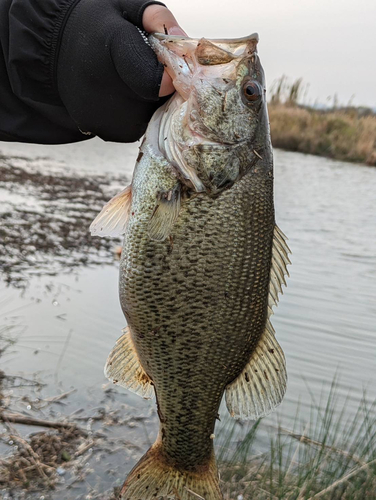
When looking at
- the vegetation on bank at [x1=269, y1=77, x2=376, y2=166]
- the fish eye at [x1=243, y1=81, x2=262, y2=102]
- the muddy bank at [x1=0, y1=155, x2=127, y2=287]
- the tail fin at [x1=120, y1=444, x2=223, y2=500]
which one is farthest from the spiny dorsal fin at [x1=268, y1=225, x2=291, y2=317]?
the vegetation on bank at [x1=269, y1=77, x2=376, y2=166]

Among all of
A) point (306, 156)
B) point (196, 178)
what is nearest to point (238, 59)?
point (196, 178)

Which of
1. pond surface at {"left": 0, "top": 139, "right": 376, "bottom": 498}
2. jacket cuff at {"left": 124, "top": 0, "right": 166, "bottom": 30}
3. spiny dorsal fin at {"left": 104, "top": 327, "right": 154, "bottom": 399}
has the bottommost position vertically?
pond surface at {"left": 0, "top": 139, "right": 376, "bottom": 498}

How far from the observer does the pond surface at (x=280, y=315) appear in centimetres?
428

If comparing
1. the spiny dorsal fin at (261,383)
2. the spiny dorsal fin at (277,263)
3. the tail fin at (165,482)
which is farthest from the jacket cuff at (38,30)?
the tail fin at (165,482)

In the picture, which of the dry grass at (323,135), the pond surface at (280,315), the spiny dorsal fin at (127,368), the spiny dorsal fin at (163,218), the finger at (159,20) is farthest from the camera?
the dry grass at (323,135)

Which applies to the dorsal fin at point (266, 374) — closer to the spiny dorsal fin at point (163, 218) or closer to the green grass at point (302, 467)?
the spiny dorsal fin at point (163, 218)

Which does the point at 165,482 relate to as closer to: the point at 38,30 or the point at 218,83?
the point at 218,83

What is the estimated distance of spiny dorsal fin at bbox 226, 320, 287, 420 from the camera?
245 centimetres

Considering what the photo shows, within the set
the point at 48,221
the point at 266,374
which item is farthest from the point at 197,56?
the point at 48,221

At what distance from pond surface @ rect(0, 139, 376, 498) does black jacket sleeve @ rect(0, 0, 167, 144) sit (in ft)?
6.74

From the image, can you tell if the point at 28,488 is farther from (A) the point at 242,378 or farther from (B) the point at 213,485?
(A) the point at 242,378

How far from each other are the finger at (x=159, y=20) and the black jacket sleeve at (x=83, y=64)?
0.11 ft

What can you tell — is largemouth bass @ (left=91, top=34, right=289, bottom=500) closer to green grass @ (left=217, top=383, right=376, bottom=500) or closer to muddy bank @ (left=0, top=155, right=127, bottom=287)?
green grass @ (left=217, top=383, right=376, bottom=500)

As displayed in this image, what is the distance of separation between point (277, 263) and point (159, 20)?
1.07 metres
